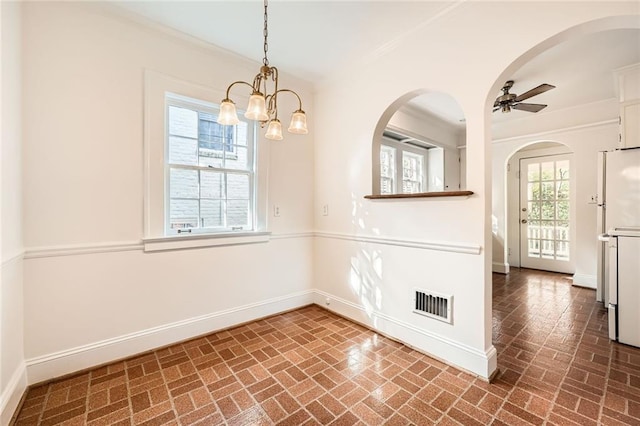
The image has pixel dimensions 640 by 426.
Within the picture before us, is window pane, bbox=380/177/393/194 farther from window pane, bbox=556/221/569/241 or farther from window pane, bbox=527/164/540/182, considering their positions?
window pane, bbox=556/221/569/241

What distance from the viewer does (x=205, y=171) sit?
265cm

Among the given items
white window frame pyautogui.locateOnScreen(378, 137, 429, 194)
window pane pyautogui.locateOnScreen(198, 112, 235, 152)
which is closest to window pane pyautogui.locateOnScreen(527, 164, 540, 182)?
white window frame pyautogui.locateOnScreen(378, 137, 429, 194)

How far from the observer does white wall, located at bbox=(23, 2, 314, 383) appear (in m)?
1.87

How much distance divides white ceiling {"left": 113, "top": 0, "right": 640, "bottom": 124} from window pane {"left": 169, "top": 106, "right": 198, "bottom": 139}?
0.68 m

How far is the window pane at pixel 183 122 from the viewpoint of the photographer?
248 centimetres

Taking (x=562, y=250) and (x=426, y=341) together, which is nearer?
(x=426, y=341)

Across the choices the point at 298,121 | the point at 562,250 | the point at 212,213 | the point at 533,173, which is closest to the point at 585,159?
the point at 533,173

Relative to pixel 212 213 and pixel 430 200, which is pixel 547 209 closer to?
pixel 430 200

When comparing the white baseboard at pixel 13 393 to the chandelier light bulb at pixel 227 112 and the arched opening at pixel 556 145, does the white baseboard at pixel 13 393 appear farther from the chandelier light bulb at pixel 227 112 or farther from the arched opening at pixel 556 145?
the arched opening at pixel 556 145

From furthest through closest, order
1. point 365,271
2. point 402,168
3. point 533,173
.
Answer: point 533,173 < point 402,168 < point 365,271

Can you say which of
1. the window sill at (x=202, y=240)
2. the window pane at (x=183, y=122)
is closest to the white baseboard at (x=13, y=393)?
the window sill at (x=202, y=240)

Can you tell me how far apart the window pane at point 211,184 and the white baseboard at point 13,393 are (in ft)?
5.56

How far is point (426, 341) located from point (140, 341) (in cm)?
242

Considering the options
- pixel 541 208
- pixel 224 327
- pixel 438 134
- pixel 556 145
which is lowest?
pixel 224 327
